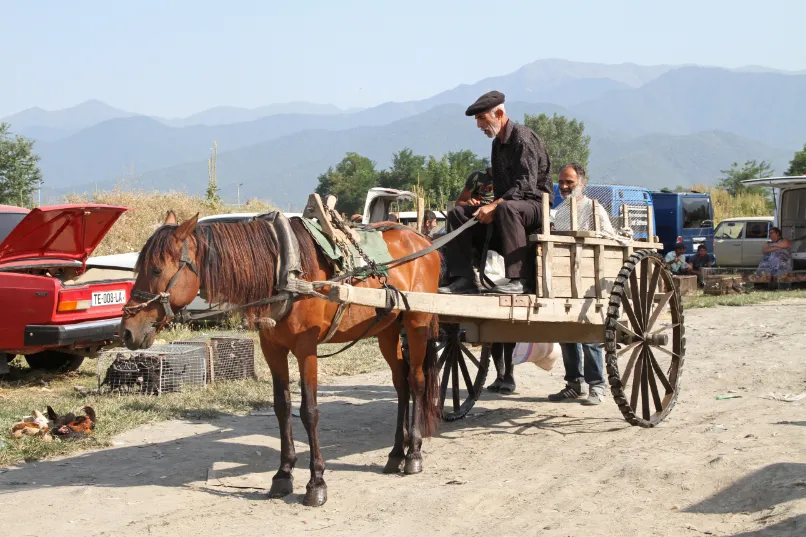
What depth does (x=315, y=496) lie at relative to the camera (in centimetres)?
556

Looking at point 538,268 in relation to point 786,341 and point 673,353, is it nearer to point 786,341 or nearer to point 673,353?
point 673,353

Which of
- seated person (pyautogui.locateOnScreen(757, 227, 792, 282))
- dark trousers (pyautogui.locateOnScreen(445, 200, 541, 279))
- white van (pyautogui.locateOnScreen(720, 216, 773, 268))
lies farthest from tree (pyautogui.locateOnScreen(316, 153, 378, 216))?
dark trousers (pyautogui.locateOnScreen(445, 200, 541, 279))

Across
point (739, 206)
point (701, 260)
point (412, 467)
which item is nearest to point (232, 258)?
point (412, 467)

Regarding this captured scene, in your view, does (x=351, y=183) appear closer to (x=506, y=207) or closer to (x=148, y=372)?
(x=148, y=372)

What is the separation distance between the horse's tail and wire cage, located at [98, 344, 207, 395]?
11.4 ft

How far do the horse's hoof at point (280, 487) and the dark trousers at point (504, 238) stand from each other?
7.47 ft

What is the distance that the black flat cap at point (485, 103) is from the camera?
22.4 ft

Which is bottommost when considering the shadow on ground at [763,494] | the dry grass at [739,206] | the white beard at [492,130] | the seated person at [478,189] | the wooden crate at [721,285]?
the shadow on ground at [763,494]

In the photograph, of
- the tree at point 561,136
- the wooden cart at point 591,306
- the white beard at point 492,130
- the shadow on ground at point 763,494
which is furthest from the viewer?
the tree at point 561,136

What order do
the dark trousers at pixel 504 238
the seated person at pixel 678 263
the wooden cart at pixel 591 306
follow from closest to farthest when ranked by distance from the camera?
the wooden cart at pixel 591 306 → the dark trousers at pixel 504 238 → the seated person at pixel 678 263

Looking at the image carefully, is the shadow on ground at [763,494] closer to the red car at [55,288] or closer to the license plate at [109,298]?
the red car at [55,288]

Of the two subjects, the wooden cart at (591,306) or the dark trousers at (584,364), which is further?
the dark trousers at (584,364)

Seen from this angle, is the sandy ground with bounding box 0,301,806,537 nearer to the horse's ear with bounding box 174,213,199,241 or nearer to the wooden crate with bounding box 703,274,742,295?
the horse's ear with bounding box 174,213,199,241

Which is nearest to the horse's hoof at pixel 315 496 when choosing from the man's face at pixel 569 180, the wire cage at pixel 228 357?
the man's face at pixel 569 180
